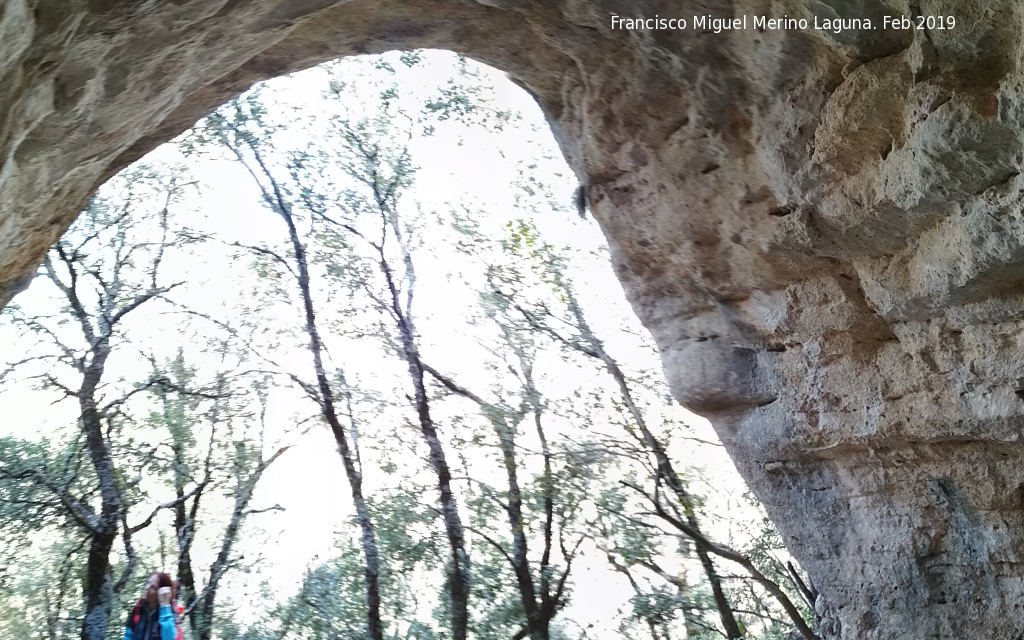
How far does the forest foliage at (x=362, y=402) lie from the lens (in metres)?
8.80

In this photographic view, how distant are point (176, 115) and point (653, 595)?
7613mm

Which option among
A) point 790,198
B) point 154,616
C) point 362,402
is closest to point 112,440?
point 362,402

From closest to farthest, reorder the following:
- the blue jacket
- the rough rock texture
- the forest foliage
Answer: the rough rock texture
the blue jacket
the forest foliage

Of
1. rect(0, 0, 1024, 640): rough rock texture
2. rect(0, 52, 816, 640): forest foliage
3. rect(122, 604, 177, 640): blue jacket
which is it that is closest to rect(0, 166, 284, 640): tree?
rect(0, 52, 816, 640): forest foliage

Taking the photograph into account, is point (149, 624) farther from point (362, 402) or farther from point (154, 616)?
point (362, 402)

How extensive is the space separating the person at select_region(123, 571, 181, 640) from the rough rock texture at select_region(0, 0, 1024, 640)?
Result: 2.95 meters

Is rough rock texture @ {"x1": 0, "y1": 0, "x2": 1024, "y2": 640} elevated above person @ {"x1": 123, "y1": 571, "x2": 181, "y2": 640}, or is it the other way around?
rough rock texture @ {"x1": 0, "y1": 0, "x2": 1024, "y2": 640}

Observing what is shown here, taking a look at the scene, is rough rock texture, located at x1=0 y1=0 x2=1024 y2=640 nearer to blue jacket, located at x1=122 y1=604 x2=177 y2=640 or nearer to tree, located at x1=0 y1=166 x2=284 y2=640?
blue jacket, located at x1=122 y1=604 x2=177 y2=640

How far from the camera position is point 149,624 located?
18.8 ft

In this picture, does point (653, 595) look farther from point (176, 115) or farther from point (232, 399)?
point (176, 115)

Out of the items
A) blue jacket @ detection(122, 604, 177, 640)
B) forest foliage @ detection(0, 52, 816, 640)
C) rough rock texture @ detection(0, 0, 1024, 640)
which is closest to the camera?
rough rock texture @ detection(0, 0, 1024, 640)

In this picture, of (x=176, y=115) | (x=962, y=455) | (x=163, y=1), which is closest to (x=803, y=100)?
(x=962, y=455)

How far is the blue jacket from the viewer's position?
222 inches

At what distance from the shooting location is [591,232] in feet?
35.0
